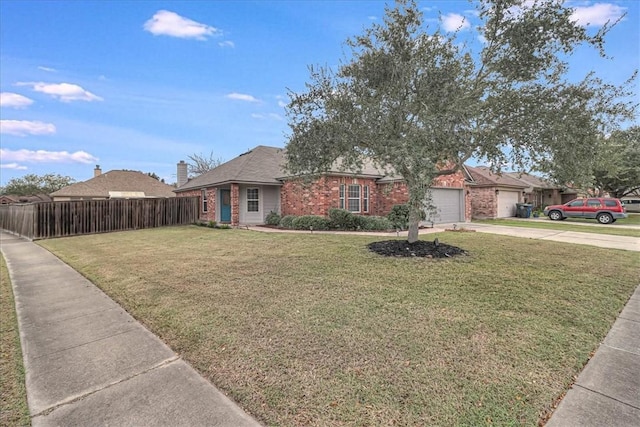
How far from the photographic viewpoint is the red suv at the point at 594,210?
1936 centimetres

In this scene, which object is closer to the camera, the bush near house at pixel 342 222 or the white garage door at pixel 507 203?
the bush near house at pixel 342 222

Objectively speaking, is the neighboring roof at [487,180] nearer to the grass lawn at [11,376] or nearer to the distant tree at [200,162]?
the grass lawn at [11,376]

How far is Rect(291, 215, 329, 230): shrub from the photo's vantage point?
14.8 meters

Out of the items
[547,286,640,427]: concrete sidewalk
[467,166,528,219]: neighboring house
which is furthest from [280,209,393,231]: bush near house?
[467,166,528,219]: neighboring house

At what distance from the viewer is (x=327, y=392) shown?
256 centimetres

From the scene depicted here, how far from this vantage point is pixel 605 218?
19.6 meters

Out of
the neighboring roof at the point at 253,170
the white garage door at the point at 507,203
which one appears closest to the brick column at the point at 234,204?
the neighboring roof at the point at 253,170

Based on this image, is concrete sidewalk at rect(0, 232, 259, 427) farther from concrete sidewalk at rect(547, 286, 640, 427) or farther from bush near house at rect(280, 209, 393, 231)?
bush near house at rect(280, 209, 393, 231)

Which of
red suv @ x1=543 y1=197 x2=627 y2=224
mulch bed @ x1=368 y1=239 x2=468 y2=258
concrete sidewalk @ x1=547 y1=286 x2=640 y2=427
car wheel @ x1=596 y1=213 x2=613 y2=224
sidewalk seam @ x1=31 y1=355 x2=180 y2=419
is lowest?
concrete sidewalk @ x1=547 y1=286 x2=640 y2=427

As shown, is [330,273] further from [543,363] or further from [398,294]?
[543,363]

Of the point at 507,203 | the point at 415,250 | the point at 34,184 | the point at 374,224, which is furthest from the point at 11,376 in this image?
the point at 34,184

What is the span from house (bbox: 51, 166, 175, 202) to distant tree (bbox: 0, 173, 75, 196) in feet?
104

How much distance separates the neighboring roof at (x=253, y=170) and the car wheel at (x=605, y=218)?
2081cm

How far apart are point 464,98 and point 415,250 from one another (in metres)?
3.89
